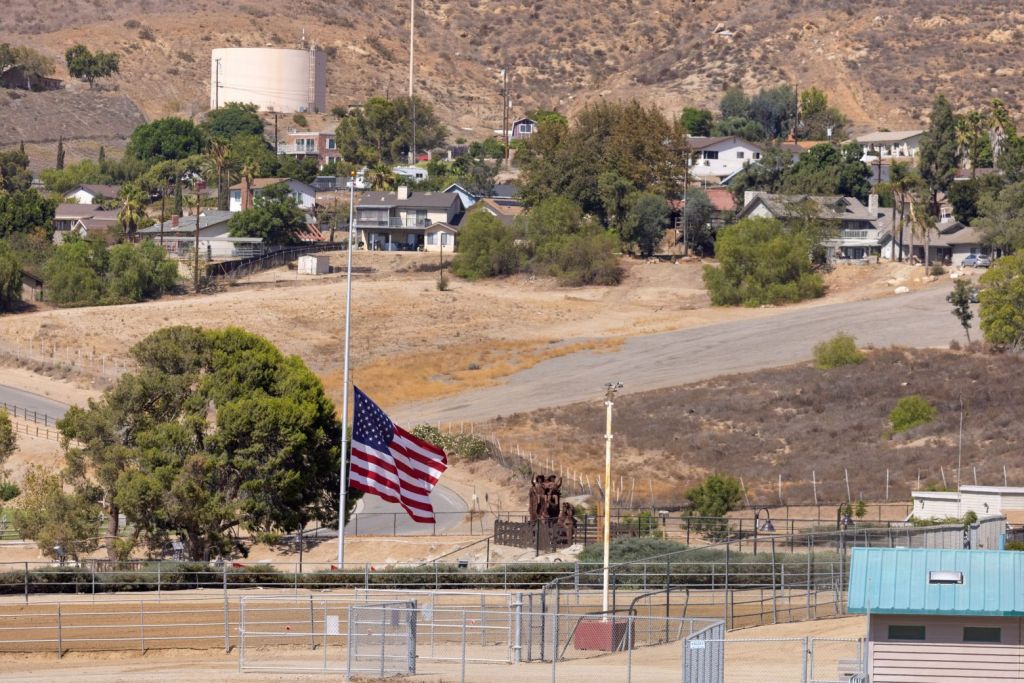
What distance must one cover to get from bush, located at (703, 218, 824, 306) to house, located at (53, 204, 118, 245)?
5045cm

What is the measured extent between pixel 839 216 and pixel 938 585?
384 feet

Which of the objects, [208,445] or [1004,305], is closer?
[208,445]

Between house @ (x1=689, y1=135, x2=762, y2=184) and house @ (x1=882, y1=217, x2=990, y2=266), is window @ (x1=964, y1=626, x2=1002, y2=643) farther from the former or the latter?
house @ (x1=689, y1=135, x2=762, y2=184)

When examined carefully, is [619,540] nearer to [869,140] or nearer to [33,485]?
[33,485]

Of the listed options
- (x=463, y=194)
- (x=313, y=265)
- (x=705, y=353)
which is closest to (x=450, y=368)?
(x=705, y=353)

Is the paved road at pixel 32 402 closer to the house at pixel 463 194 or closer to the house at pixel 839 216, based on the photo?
the house at pixel 463 194

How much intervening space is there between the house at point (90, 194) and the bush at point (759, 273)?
66.5 metres

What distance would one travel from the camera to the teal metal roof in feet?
104

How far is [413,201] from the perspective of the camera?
509 feet

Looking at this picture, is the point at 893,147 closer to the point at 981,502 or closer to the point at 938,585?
the point at 981,502

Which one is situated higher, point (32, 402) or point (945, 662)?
point (945, 662)

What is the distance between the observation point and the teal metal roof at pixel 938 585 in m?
31.6

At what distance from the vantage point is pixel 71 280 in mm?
127375

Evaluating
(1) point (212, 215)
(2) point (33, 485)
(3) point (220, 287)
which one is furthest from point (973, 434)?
(1) point (212, 215)
